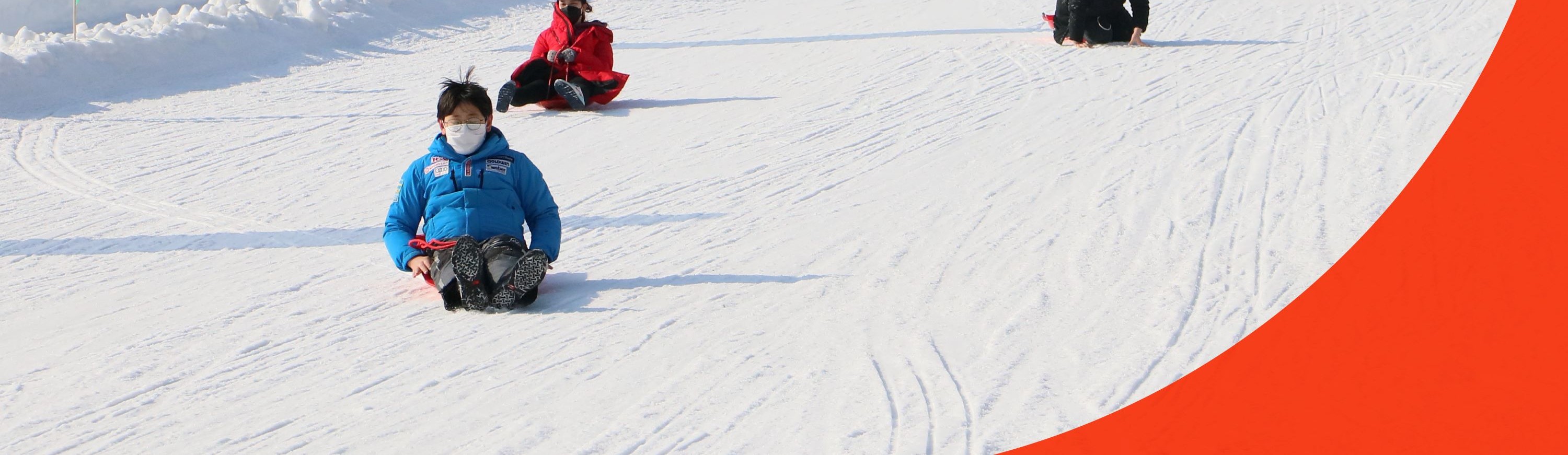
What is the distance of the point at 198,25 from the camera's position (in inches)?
385

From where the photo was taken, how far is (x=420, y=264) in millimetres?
4312

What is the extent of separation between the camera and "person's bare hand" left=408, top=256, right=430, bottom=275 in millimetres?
4312

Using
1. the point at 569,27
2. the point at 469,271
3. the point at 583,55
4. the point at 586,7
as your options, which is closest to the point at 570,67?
the point at 583,55

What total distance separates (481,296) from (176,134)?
13.3 feet

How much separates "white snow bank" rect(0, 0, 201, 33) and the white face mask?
837 centimetres

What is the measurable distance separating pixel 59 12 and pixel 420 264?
31.2ft

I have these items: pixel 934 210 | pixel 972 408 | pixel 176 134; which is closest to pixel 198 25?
pixel 176 134

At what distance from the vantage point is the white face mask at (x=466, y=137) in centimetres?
442

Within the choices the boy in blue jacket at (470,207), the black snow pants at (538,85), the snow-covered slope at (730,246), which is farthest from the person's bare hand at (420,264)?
the black snow pants at (538,85)

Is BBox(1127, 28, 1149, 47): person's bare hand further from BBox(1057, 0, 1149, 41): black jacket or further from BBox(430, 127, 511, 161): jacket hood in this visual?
BBox(430, 127, 511, 161): jacket hood

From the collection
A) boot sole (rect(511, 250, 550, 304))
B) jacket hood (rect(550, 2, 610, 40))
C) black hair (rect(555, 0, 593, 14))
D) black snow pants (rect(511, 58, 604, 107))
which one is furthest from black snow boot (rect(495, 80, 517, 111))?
boot sole (rect(511, 250, 550, 304))

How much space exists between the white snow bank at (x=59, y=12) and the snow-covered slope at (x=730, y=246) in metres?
3.47

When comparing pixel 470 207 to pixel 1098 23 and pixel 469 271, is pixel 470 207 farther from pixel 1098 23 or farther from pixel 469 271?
pixel 1098 23

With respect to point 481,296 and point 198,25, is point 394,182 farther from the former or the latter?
point 198,25
